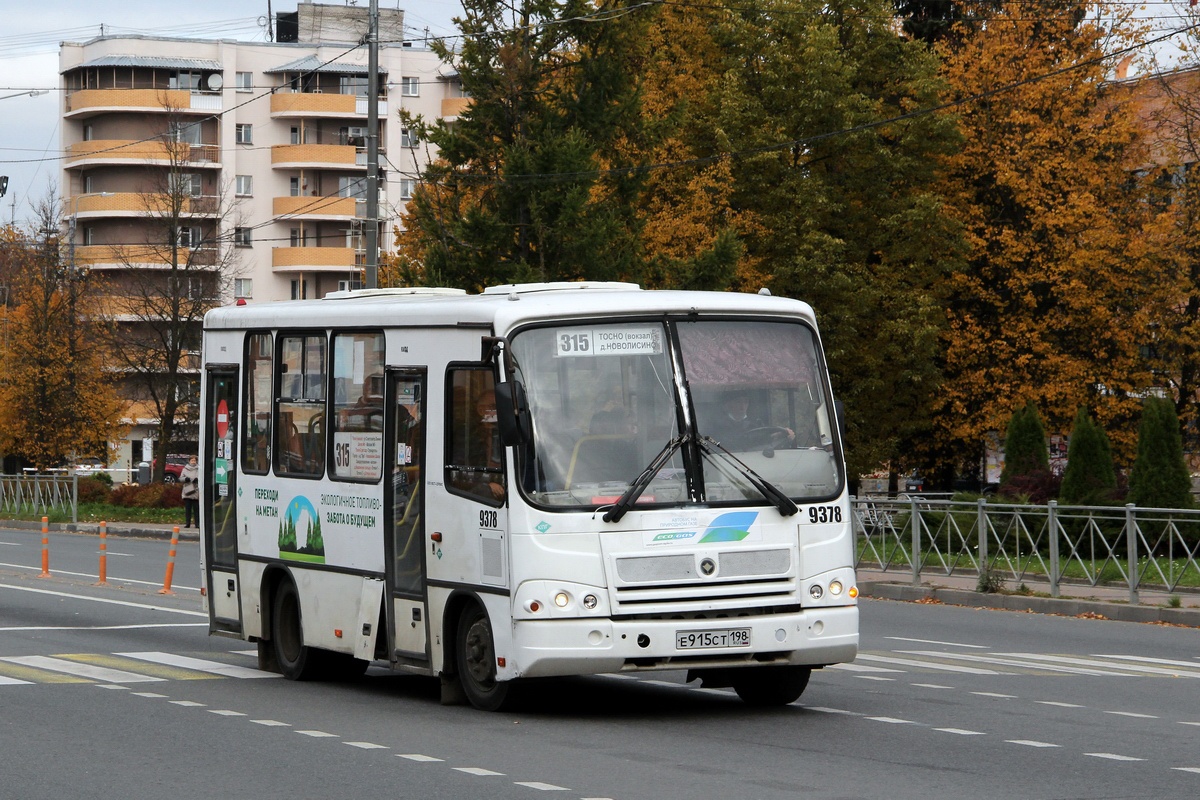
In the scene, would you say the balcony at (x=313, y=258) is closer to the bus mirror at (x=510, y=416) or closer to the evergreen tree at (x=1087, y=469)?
the evergreen tree at (x=1087, y=469)

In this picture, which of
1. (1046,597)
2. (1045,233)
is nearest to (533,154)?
(1045,233)

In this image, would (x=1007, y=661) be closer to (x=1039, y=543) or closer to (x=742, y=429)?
(x=742, y=429)

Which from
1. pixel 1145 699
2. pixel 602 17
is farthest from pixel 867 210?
pixel 1145 699

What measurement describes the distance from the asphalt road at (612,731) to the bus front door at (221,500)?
0.54 m

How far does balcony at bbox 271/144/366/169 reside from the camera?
328ft

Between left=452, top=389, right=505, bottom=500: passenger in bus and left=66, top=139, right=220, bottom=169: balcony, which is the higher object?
left=66, top=139, right=220, bottom=169: balcony

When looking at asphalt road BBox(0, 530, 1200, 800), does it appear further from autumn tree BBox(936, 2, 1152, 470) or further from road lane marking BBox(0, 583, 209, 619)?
autumn tree BBox(936, 2, 1152, 470)

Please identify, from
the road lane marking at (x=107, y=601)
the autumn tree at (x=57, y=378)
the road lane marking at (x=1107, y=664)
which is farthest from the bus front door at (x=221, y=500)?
the autumn tree at (x=57, y=378)

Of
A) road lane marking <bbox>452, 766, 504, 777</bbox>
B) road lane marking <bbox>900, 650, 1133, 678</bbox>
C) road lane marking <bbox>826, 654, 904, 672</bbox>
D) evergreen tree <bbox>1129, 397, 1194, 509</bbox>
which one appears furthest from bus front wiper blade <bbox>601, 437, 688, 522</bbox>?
evergreen tree <bbox>1129, 397, 1194, 509</bbox>

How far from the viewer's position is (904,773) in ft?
31.0

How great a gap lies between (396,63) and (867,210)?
63.1 metres

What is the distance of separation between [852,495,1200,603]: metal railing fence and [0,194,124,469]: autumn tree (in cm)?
4025

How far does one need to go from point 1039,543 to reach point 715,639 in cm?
1328

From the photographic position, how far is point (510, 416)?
1123cm
